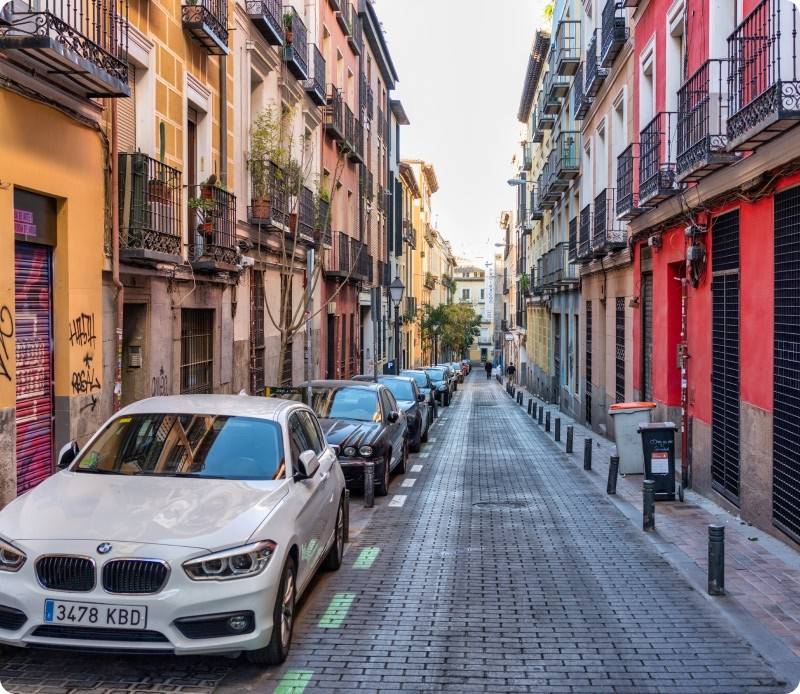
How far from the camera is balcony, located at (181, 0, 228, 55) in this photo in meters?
13.7

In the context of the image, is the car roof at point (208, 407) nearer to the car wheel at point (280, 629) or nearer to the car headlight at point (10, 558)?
the car wheel at point (280, 629)

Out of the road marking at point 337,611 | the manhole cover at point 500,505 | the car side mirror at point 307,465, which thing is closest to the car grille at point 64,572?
the car side mirror at point 307,465

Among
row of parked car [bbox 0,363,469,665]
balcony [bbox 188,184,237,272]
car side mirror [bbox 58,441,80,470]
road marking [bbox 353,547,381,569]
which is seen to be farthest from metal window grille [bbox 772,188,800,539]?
balcony [bbox 188,184,237,272]

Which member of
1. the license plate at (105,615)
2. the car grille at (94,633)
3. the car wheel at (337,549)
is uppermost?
the license plate at (105,615)

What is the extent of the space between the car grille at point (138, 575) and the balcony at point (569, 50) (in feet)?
84.7

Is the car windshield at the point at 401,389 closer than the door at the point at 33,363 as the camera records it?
No

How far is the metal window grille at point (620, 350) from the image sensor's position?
2036 centimetres

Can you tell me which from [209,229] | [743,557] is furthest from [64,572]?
[209,229]

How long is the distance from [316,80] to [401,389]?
8.27m

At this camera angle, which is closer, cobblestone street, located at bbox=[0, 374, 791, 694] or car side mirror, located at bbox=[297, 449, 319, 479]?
cobblestone street, located at bbox=[0, 374, 791, 694]

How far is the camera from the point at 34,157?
354 inches

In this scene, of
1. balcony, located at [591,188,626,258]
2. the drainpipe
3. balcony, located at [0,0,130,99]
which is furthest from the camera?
balcony, located at [591,188,626,258]

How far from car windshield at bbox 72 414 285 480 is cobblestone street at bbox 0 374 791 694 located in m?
1.32

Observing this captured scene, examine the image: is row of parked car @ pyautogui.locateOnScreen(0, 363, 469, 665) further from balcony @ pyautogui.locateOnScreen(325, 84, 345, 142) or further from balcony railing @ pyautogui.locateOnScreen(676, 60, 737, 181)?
balcony @ pyautogui.locateOnScreen(325, 84, 345, 142)
